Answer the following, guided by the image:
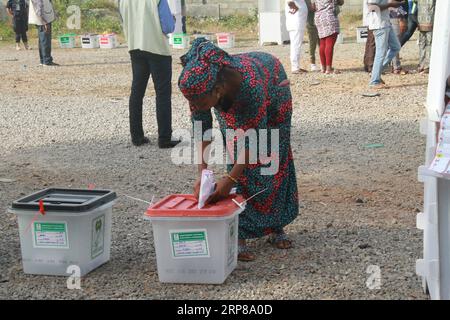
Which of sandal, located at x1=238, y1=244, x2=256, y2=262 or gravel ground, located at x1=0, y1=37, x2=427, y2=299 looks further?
sandal, located at x1=238, y1=244, x2=256, y2=262

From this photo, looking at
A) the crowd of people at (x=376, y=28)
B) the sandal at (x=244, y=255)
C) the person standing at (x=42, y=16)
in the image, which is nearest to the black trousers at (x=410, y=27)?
the crowd of people at (x=376, y=28)

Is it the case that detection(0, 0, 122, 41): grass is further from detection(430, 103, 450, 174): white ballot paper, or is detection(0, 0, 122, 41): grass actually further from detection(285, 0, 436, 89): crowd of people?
detection(430, 103, 450, 174): white ballot paper

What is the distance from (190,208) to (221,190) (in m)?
0.21

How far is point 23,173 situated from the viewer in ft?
24.4

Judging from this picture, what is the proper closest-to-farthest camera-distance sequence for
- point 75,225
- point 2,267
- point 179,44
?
point 75,225 < point 2,267 < point 179,44

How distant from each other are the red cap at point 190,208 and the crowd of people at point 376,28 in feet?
23.7

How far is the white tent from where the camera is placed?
→ 375 cm

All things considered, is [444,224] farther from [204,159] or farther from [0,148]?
[0,148]

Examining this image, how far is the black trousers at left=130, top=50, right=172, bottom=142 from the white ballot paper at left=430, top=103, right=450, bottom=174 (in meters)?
4.52

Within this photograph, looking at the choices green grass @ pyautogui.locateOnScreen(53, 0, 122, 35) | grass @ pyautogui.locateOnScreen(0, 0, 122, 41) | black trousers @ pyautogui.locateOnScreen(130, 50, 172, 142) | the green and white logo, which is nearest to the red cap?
the green and white logo

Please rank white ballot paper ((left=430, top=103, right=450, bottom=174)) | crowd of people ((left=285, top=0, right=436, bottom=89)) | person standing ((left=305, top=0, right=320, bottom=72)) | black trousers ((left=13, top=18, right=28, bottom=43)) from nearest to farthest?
white ballot paper ((left=430, top=103, right=450, bottom=174)) < crowd of people ((left=285, top=0, right=436, bottom=89)) < person standing ((left=305, top=0, right=320, bottom=72)) < black trousers ((left=13, top=18, right=28, bottom=43))

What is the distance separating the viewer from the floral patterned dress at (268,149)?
4402 millimetres

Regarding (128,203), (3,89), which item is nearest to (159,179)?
(128,203)

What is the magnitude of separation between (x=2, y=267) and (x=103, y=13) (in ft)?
65.5
